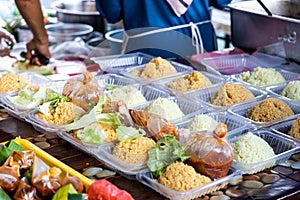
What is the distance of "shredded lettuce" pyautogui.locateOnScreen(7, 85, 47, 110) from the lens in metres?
A: 1.96

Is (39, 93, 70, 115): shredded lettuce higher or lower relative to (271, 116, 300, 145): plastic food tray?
higher

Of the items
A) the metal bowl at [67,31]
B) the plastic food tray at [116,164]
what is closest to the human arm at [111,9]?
the metal bowl at [67,31]

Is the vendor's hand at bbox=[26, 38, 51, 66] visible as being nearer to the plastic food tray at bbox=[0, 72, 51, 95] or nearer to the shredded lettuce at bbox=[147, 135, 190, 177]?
the plastic food tray at bbox=[0, 72, 51, 95]

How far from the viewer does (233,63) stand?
8.68 ft

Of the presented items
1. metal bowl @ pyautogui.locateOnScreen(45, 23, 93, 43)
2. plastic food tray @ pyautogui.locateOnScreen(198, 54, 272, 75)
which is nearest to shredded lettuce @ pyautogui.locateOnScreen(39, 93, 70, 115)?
plastic food tray @ pyautogui.locateOnScreen(198, 54, 272, 75)

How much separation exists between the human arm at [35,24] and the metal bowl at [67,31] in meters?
0.73

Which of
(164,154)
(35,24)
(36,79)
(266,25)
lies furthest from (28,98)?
(266,25)

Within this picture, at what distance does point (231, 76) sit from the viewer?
→ 7.75 feet

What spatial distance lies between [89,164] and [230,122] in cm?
54

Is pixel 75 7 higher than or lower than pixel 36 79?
lower

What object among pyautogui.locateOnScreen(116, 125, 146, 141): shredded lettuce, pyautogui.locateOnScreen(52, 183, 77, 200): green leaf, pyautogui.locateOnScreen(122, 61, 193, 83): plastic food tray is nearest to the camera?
pyautogui.locateOnScreen(52, 183, 77, 200): green leaf

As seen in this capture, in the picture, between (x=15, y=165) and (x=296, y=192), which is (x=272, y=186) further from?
(x=15, y=165)

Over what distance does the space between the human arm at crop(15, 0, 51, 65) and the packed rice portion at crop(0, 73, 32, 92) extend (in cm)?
80

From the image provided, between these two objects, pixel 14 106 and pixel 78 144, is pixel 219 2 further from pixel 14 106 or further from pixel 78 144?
pixel 78 144
